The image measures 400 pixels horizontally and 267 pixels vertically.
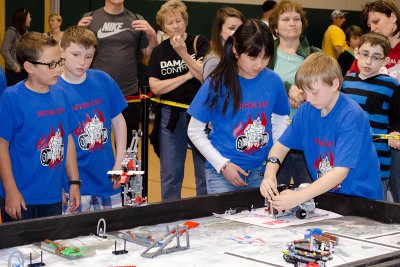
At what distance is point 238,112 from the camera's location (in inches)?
160

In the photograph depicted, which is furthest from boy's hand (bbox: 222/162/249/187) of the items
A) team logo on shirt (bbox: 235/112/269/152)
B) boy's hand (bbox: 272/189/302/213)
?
boy's hand (bbox: 272/189/302/213)

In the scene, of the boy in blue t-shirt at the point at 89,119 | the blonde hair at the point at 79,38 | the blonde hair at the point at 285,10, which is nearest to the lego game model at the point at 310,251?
the boy in blue t-shirt at the point at 89,119

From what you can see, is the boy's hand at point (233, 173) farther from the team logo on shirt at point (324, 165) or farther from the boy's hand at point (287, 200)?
the boy's hand at point (287, 200)

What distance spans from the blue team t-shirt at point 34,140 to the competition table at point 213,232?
79 cm

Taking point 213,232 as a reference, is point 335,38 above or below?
above

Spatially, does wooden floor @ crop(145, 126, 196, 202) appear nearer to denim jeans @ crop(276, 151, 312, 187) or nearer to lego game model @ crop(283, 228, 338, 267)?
denim jeans @ crop(276, 151, 312, 187)

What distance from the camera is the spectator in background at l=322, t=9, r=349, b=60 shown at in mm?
11972

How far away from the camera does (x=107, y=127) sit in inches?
173

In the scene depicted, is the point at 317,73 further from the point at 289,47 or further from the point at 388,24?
the point at 388,24

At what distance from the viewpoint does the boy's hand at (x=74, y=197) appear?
4066mm

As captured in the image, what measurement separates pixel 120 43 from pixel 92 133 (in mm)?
1701

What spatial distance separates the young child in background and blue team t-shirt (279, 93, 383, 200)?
27 centimetres

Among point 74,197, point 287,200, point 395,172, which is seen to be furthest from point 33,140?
point 395,172

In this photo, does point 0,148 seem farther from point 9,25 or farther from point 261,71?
point 9,25
